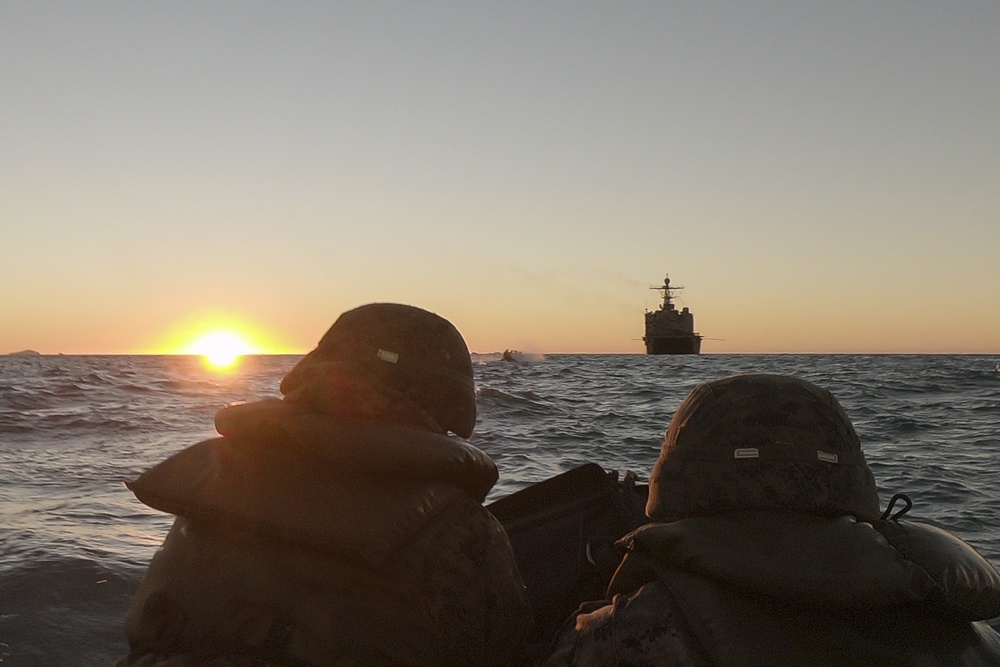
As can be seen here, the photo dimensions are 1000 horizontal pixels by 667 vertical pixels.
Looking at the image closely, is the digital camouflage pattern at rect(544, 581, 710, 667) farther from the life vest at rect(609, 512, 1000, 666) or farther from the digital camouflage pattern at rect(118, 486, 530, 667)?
the digital camouflage pattern at rect(118, 486, 530, 667)

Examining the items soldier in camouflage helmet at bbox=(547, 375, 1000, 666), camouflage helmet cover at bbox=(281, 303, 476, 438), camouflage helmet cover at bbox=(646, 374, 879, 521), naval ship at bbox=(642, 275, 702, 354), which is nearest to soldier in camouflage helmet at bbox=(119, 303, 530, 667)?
camouflage helmet cover at bbox=(281, 303, 476, 438)

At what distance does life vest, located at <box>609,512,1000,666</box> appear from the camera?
6.31ft

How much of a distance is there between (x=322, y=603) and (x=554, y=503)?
221 centimetres

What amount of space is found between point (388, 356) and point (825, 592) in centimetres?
149

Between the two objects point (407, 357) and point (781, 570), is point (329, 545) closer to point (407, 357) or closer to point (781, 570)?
point (407, 357)

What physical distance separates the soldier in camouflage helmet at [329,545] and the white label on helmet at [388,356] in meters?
0.16

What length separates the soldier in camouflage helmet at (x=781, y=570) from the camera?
6.36 ft

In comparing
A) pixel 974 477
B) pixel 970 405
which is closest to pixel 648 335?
pixel 970 405

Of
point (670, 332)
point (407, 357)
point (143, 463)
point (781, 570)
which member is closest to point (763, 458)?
point (781, 570)

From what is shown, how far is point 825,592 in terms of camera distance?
6.24 feet

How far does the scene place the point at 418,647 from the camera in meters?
2.25

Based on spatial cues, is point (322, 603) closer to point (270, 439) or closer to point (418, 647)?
point (418, 647)

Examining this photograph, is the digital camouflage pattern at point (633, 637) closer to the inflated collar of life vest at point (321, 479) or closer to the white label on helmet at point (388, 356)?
the inflated collar of life vest at point (321, 479)

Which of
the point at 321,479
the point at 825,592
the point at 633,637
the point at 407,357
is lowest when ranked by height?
the point at 633,637
